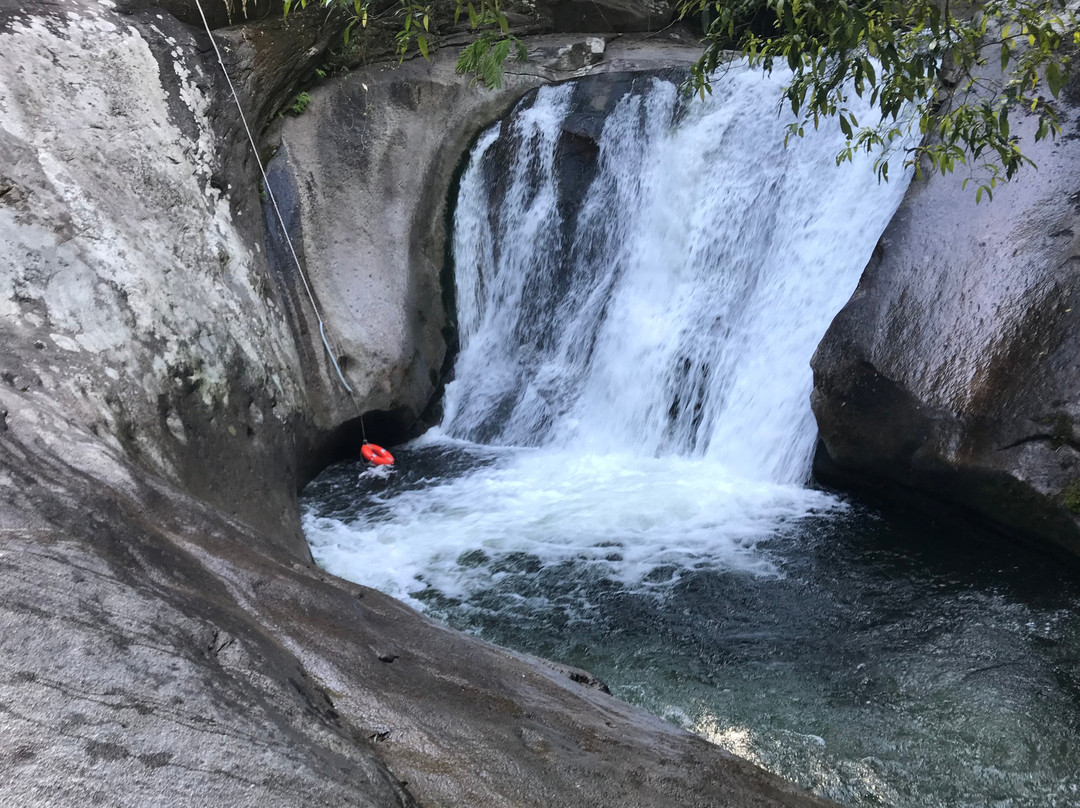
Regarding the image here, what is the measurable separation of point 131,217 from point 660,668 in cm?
438

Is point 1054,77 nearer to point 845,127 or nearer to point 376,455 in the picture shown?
point 845,127

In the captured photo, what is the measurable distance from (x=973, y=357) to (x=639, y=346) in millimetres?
3297

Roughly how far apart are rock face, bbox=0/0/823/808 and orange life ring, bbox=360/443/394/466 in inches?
19.2

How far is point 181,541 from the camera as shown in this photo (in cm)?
306

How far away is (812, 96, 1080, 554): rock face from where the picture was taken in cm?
538

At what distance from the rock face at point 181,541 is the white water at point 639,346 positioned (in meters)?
1.60

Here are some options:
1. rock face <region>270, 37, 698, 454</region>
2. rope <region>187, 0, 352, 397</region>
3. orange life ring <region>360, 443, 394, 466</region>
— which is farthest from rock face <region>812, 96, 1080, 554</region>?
rope <region>187, 0, 352, 397</region>

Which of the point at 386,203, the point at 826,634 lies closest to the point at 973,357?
the point at 826,634

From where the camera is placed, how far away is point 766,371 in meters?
7.51

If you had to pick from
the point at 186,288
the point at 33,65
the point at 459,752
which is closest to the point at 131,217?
the point at 186,288

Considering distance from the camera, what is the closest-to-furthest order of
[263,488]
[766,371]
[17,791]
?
[17,791]
[263,488]
[766,371]

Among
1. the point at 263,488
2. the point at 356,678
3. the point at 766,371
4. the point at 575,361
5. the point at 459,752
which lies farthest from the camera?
the point at 575,361

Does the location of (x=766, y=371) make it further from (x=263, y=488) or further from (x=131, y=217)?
(x=131, y=217)

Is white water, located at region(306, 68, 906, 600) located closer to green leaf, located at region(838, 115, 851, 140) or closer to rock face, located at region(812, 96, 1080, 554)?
rock face, located at region(812, 96, 1080, 554)
